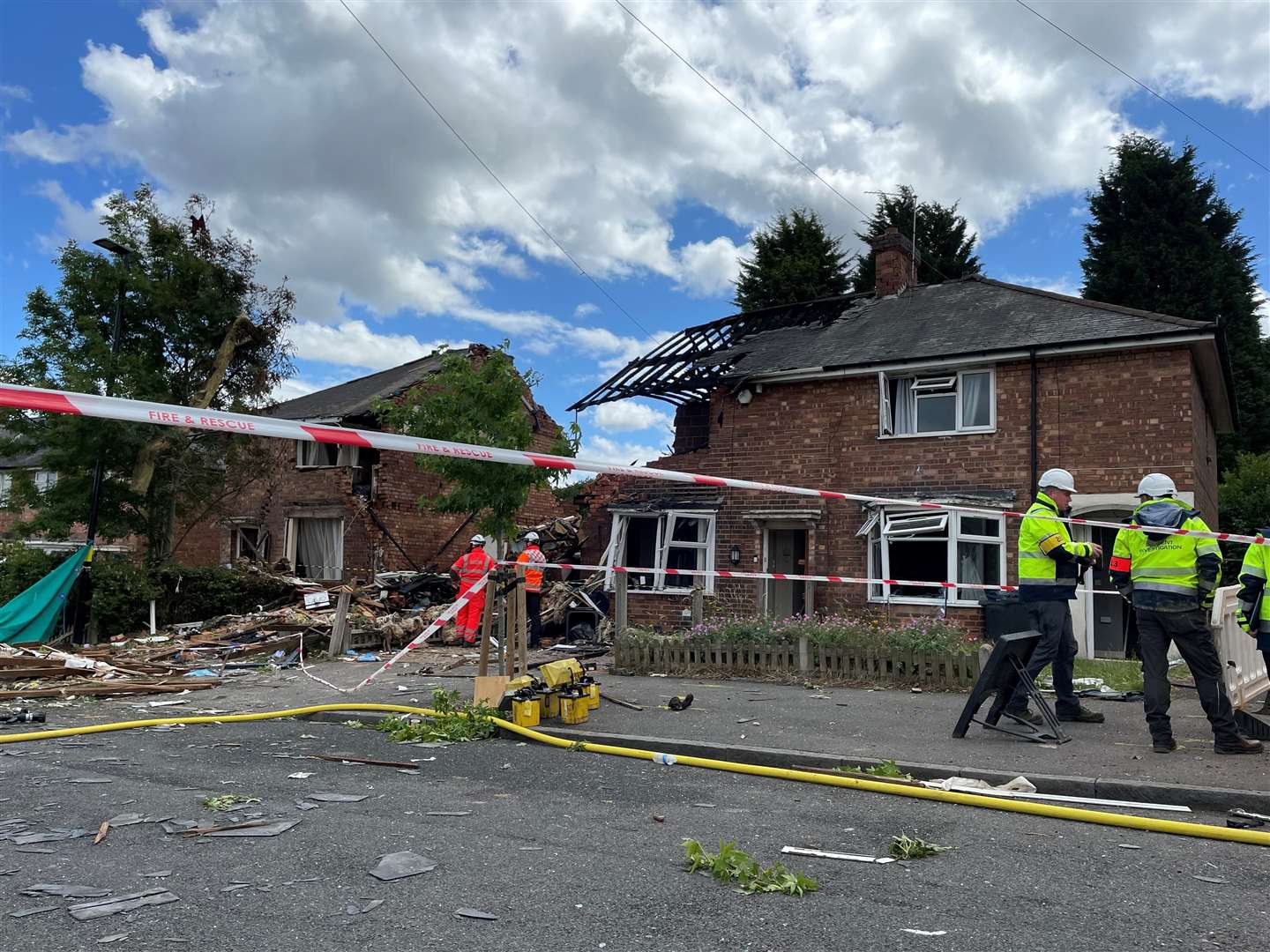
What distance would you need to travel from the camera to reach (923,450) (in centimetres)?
1597

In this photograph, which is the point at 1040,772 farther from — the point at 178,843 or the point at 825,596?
the point at 825,596

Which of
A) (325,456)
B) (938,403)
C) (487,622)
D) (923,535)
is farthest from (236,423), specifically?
(325,456)

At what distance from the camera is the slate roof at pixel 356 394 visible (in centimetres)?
2340

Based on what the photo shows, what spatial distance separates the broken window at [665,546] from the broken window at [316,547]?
26.5ft

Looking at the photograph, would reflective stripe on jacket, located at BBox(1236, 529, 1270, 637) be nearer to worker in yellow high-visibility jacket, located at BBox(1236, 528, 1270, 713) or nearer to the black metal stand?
worker in yellow high-visibility jacket, located at BBox(1236, 528, 1270, 713)

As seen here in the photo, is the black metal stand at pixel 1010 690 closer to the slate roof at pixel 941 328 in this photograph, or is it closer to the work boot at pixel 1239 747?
the work boot at pixel 1239 747

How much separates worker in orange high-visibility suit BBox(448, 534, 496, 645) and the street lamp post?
6.28m

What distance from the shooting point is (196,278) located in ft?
60.6

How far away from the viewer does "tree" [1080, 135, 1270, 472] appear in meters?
28.9

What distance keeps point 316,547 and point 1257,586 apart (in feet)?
69.9

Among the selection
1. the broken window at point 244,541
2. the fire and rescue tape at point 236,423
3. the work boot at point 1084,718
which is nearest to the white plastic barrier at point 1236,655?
the fire and rescue tape at point 236,423

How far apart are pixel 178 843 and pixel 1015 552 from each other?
1329 cm

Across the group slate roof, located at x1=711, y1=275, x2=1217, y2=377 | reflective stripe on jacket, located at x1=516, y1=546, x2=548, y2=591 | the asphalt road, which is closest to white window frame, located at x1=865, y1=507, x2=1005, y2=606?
slate roof, located at x1=711, y1=275, x2=1217, y2=377

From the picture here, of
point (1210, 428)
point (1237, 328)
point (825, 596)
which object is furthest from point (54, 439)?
point (1237, 328)
